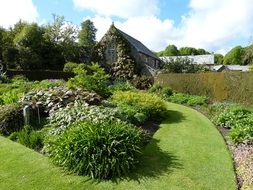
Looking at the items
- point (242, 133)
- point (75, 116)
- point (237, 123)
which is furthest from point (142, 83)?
point (75, 116)

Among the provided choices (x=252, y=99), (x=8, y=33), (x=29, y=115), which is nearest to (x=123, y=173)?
(x=29, y=115)

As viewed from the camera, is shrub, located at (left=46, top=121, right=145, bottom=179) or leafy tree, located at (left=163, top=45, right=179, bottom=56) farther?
leafy tree, located at (left=163, top=45, right=179, bottom=56)

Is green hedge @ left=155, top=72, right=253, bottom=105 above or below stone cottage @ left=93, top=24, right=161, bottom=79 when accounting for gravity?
below

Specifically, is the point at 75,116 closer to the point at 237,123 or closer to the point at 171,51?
the point at 237,123

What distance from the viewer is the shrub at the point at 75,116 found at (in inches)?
342

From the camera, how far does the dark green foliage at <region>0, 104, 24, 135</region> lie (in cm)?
988

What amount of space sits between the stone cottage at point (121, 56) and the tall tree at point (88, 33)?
83.6 feet

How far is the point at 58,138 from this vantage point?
7.63m

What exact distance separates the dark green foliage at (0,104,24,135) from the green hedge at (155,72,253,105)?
11.4m

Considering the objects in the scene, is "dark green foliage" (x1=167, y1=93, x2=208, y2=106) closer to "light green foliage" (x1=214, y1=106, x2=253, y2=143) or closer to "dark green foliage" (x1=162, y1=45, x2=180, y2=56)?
"light green foliage" (x1=214, y1=106, x2=253, y2=143)

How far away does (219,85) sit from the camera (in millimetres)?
19031

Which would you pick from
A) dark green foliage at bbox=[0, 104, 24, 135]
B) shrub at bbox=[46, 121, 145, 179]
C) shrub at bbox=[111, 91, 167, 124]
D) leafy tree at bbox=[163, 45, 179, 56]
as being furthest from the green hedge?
leafy tree at bbox=[163, 45, 179, 56]

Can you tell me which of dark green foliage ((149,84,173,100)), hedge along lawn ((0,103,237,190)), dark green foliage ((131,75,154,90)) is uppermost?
dark green foliage ((131,75,154,90))

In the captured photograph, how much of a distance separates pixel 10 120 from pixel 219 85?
1300 cm
